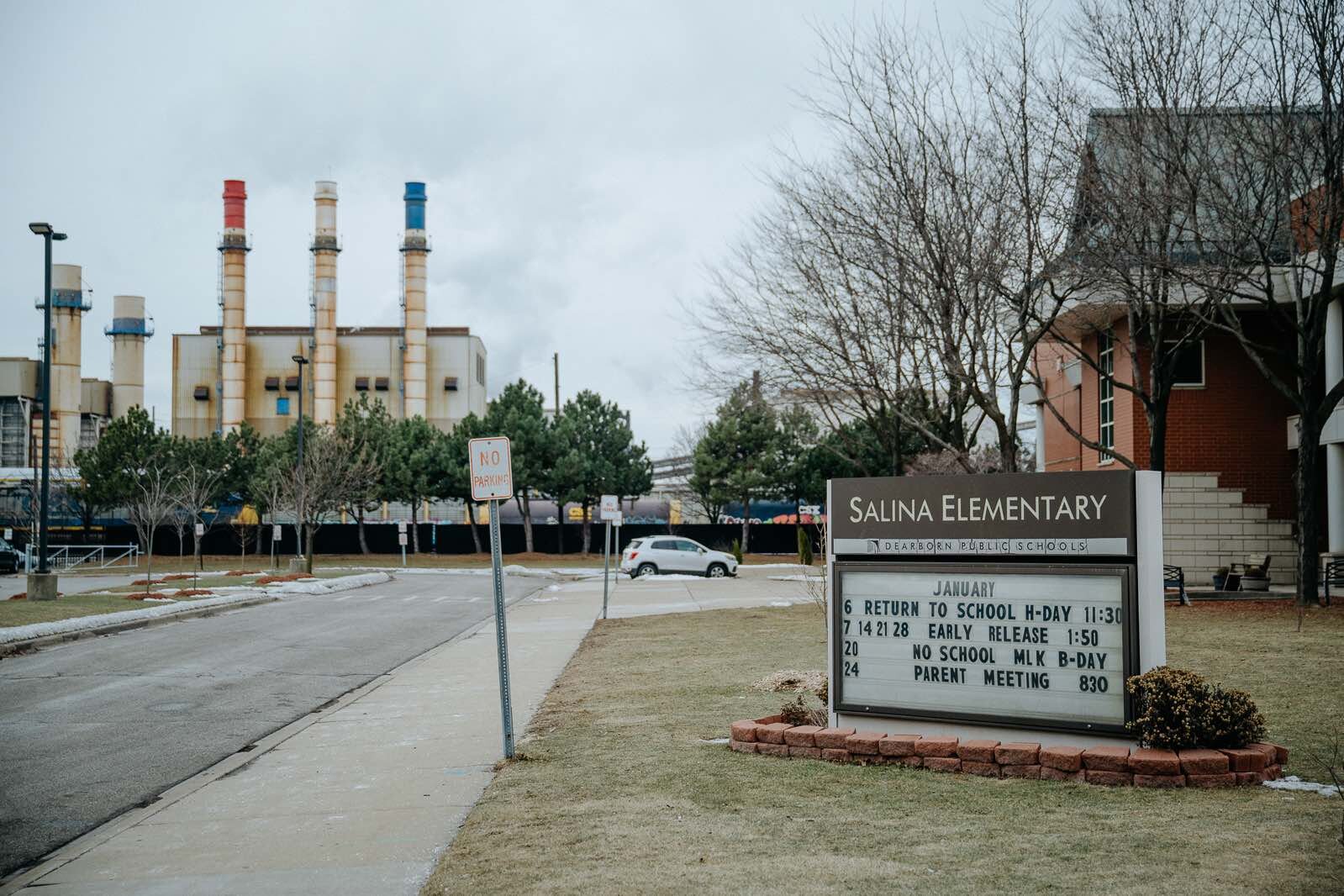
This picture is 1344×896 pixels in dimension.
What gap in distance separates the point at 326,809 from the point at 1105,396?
2687 centimetres

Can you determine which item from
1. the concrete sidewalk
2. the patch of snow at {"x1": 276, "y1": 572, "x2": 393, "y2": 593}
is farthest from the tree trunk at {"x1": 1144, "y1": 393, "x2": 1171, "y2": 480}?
the patch of snow at {"x1": 276, "y1": 572, "x2": 393, "y2": 593}

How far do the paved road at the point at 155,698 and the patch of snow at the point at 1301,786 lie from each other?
7280mm

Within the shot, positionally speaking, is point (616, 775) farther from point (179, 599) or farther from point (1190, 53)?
point (179, 599)

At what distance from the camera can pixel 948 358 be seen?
23.5 meters

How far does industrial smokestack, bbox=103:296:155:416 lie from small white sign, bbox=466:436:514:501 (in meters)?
80.2

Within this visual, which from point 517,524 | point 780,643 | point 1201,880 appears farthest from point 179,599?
point 517,524

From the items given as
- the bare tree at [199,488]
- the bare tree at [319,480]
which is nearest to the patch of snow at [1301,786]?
the bare tree at [319,480]

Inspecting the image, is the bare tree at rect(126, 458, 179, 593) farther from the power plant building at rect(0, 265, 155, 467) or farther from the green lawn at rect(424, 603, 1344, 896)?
the green lawn at rect(424, 603, 1344, 896)

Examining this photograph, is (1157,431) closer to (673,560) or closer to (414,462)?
(673,560)

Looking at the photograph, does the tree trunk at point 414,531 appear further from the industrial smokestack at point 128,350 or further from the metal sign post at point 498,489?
the metal sign post at point 498,489

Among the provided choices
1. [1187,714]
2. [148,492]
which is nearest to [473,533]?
[148,492]

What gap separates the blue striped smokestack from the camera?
7800cm

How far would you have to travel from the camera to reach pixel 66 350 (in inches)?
3004

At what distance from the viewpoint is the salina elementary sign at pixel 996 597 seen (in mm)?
8016
